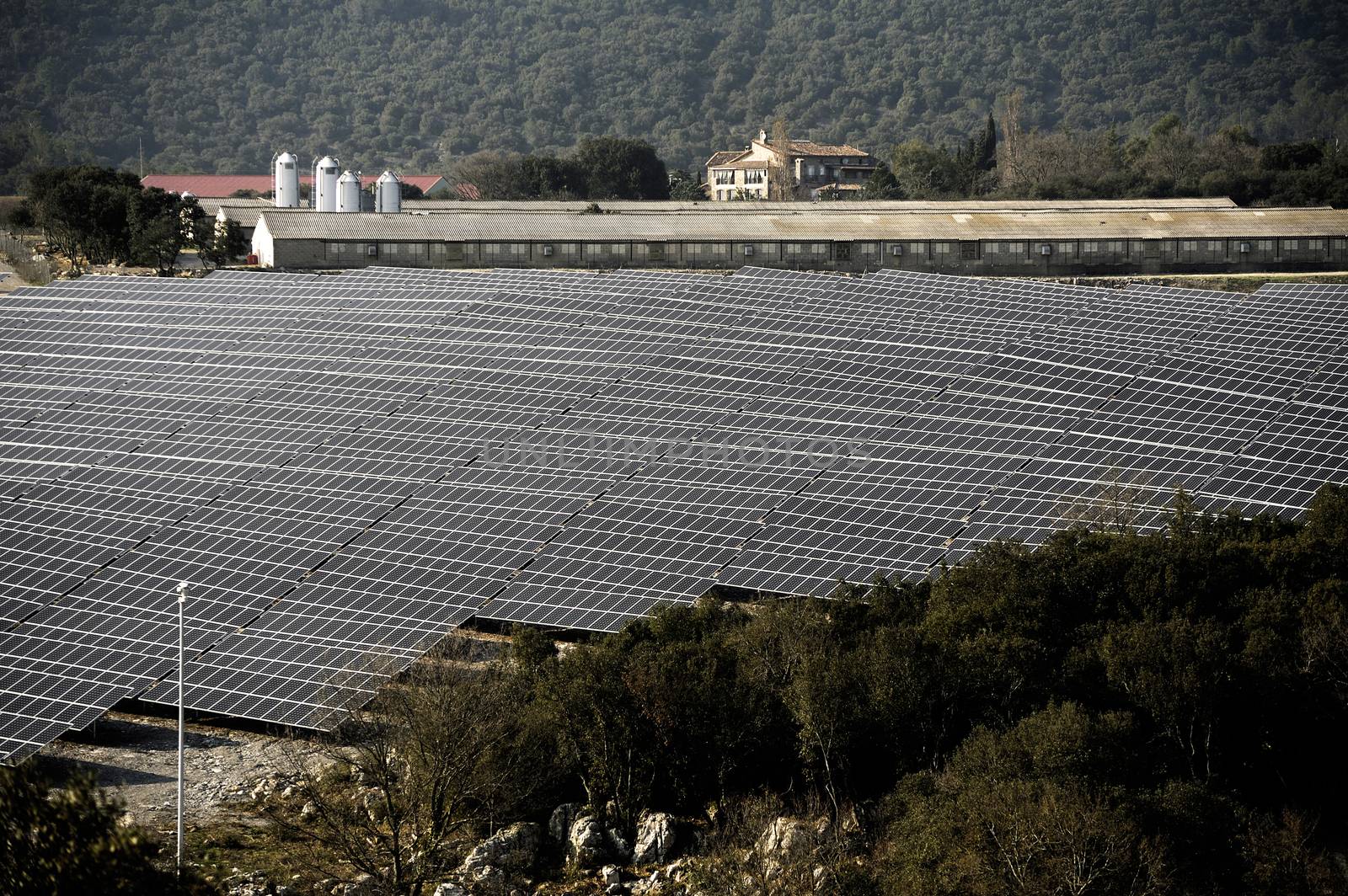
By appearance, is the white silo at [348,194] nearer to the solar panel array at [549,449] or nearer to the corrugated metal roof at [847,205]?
the corrugated metal roof at [847,205]

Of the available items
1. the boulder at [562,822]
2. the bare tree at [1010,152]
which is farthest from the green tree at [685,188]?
the boulder at [562,822]

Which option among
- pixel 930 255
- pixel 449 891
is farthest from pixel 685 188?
pixel 449 891

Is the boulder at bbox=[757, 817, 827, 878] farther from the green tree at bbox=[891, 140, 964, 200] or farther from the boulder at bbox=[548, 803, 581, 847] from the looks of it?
the green tree at bbox=[891, 140, 964, 200]

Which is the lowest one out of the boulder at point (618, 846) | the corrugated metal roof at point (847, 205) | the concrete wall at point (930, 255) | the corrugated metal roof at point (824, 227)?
the boulder at point (618, 846)

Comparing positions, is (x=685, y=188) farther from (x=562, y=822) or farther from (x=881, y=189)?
(x=562, y=822)

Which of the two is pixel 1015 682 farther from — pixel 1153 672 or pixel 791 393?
pixel 791 393

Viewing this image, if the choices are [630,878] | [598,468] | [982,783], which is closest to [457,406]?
[598,468]

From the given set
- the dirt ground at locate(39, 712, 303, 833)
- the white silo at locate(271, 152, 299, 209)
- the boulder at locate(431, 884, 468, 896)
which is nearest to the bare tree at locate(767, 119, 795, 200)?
the white silo at locate(271, 152, 299, 209)

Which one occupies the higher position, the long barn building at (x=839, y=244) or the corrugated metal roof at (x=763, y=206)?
the corrugated metal roof at (x=763, y=206)
